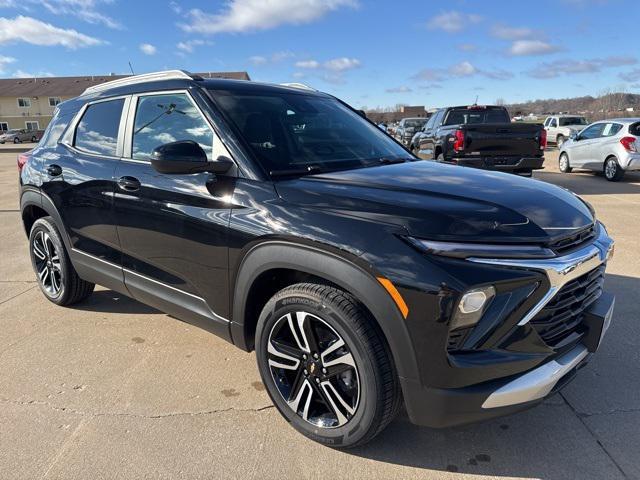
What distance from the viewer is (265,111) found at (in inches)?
124

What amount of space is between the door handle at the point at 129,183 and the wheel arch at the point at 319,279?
1.07 metres

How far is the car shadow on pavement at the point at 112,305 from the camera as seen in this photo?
4328 mm

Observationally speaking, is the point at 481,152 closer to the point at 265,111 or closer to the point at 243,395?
the point at 265,111

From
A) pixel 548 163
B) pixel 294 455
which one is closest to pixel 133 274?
pixel 294 455

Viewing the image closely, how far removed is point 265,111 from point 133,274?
4.78ft

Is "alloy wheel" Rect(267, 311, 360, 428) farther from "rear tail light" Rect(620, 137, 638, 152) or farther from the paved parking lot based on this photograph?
"rear tail light" Rect(620, 137, 638, 152)

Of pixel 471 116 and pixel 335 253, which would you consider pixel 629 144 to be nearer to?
pixel 471 116

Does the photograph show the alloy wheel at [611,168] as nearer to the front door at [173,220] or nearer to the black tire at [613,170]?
the black tire at [613,170]

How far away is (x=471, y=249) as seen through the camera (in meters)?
2.01

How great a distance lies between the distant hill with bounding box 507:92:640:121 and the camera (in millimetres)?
61931

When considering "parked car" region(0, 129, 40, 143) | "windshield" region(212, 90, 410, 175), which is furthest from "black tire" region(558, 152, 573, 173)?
"parked car" region(0, 129, 40, 143)

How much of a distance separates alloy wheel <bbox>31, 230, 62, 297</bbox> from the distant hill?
56055 millimetres

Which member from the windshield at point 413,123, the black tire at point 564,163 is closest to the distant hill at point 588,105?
the windshield at point 413,123

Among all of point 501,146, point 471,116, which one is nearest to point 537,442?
point 501,146
